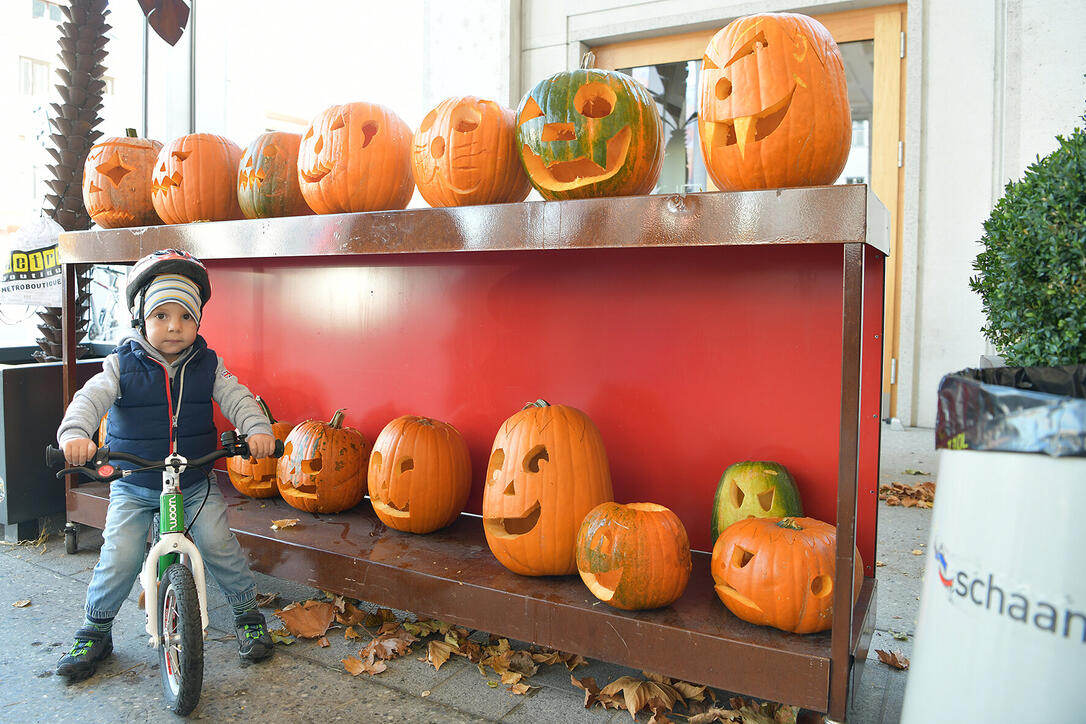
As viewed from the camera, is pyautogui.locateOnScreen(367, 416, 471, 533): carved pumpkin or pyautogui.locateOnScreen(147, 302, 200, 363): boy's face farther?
pyautogui.locateOnScreen(367, 416, 471, 533): carved pumpkin

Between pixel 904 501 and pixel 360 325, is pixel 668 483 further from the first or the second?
pixel 904 501

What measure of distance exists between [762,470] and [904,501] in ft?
7.96

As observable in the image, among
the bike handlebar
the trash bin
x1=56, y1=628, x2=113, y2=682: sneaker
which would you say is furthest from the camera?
x1=56, y1=628, x2=113, y2=682: sneaker

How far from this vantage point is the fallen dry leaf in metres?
2.38

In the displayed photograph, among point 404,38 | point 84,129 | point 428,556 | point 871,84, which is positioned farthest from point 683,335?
point 404,38

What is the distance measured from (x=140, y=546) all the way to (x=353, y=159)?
1.47 m

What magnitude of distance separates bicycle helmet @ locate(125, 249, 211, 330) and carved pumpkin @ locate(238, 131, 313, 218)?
0.60m

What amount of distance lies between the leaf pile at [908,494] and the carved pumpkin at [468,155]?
304 cm

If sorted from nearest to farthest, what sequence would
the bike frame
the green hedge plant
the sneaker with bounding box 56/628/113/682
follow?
the green hedge plant → the bike frame → the sneaker with bounding box 56/628/113/682

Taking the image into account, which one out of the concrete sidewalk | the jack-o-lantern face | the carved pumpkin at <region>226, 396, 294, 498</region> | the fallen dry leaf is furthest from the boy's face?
the fallen dry leaf

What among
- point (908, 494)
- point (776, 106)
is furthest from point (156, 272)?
point (908, 494)

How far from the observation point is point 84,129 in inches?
159

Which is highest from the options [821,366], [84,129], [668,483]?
[84,129]

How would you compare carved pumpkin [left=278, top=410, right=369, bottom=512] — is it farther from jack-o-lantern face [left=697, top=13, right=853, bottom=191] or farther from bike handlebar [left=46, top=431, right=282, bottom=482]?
jack-o-lantern face [left=697, top=13, right=853, bottom=191]
